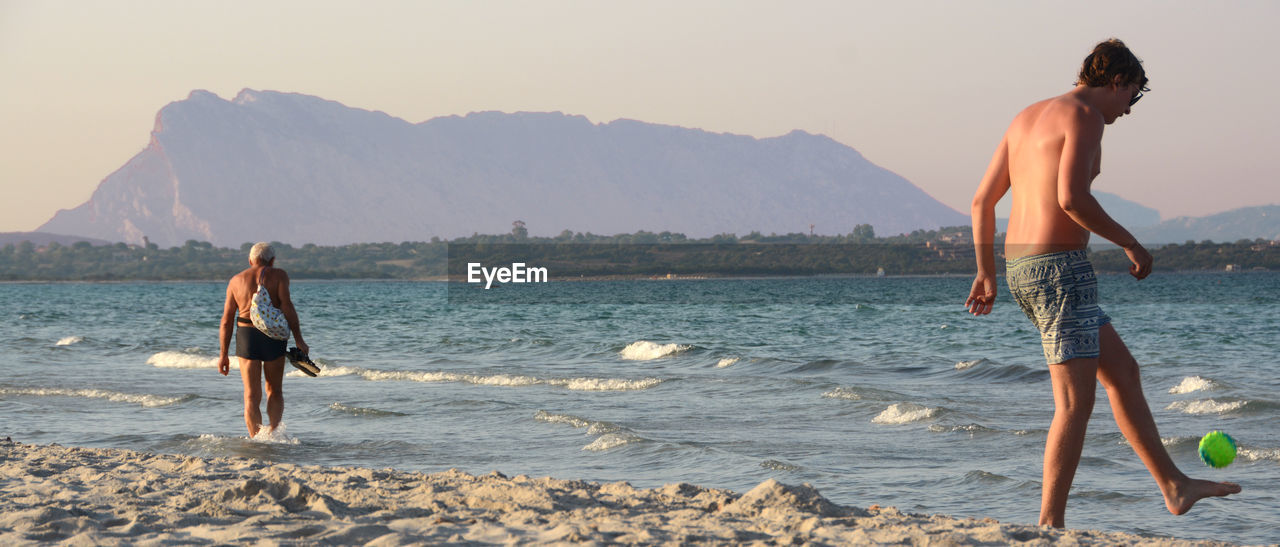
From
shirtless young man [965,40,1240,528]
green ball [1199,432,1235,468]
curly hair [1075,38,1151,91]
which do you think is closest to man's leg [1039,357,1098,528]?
shirtless young man [965,40,1240,528]

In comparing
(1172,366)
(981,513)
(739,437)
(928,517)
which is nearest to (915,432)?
(739,437)

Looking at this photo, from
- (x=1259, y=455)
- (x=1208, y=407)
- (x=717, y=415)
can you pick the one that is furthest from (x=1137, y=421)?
(x=1208, y=407)

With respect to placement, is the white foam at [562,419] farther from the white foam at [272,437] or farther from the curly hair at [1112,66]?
the curly hair at [1112,66]

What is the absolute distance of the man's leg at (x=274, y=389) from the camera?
8.32 m

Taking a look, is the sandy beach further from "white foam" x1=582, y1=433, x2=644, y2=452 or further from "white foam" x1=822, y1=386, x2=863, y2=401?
"white foam" x1=822, y1=386, x2=863, y2=401

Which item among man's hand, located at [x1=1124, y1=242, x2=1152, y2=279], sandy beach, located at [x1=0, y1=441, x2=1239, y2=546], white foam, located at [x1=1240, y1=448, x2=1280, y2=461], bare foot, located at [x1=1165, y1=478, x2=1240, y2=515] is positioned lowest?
white foam, located at [x1=1240, y1=448, x2=1280, y2=461]

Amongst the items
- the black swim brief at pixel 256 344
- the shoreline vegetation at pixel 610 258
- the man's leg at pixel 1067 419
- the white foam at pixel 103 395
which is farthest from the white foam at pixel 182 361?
the shoreline vegetation at pixel 610 258

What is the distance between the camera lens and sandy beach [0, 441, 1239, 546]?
4.29m

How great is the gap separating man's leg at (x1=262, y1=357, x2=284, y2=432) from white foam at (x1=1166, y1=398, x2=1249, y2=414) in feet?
28.1

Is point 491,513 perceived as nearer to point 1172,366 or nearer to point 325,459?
point 325,459

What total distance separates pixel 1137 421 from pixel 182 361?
17285 mm

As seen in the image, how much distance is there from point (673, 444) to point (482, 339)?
55.9 feet

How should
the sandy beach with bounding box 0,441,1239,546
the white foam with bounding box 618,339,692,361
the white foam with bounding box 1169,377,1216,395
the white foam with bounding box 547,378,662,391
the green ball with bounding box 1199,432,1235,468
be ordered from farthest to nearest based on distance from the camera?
the white foam with bounding box 618,339,692,361 → the white foam with bounding box 547,378,662,391 → the white foam with bounding box 1169,377,1216,395 → the green ball with bounding box 1199,432,1235,468 → the sandy beach with bounding box 0,441,1239,546

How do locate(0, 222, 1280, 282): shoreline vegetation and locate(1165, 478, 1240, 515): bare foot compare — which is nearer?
locate(1165, 478, 1240, 515): bare foot
